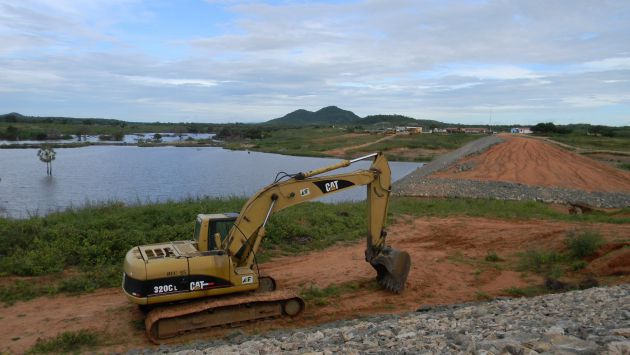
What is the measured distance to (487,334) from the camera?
20.8ft

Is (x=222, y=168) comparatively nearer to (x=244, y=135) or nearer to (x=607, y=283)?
(x=607, y=283)

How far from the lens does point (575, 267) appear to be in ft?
40.7

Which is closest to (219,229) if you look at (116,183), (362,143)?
(116,183)

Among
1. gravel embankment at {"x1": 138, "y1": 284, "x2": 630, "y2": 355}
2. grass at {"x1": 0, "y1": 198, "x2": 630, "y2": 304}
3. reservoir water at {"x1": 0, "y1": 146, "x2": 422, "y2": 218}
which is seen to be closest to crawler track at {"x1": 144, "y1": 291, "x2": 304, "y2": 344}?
gravel embankment at {"x1": 138, "y1": 284, "x2": 630, "y2": 355}

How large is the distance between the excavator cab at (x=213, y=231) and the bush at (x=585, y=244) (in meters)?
8.93

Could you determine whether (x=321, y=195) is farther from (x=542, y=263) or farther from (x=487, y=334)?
(x=542, y=263)

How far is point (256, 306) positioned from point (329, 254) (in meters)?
5.20

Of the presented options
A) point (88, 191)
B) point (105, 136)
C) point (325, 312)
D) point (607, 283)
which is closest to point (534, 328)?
point (325, 312)

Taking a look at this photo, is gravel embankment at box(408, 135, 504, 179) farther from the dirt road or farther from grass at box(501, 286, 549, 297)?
grass at box(501, 286, 549, 297)

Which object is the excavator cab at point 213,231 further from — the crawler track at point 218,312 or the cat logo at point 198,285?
the crawler track at point 218,312

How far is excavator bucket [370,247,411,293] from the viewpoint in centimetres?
1062

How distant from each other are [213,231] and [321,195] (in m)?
2.10

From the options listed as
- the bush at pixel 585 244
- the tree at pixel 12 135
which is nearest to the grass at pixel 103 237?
the bush at pixel 585 244

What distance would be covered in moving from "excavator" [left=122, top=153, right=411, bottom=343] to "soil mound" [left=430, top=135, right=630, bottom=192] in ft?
70.8
